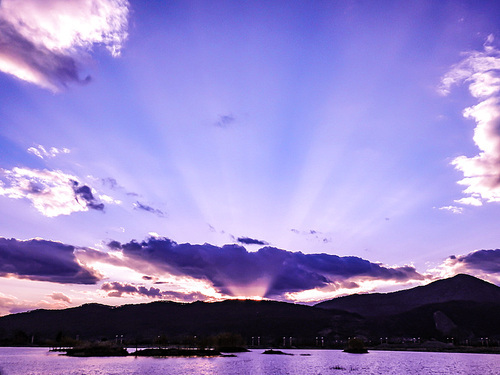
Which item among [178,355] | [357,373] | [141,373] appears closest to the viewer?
[141,373]

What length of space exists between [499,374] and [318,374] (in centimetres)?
4521

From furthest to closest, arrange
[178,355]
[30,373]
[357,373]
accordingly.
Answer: [178,355] < [357,373] < [30,373]

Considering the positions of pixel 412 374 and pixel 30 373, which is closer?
pixel 30 373

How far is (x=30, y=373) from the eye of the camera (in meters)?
104

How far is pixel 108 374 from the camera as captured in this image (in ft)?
354

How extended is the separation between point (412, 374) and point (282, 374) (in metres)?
34.0

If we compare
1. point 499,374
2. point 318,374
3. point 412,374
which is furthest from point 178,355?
point 499,374

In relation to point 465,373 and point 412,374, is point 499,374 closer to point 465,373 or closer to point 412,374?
point 465,373

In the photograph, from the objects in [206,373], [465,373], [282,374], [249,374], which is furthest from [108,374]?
[465,373]

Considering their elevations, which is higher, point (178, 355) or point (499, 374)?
Answer: point (178, 355)

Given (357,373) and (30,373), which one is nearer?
(30,373)

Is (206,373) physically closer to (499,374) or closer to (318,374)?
(318,374)

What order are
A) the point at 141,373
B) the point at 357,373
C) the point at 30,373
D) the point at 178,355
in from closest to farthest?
the point at 30,373 < the point at 141,373 < the point at 357,373 < the point at 178,355

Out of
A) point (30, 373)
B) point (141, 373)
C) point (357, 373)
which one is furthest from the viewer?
point (357, 373)
